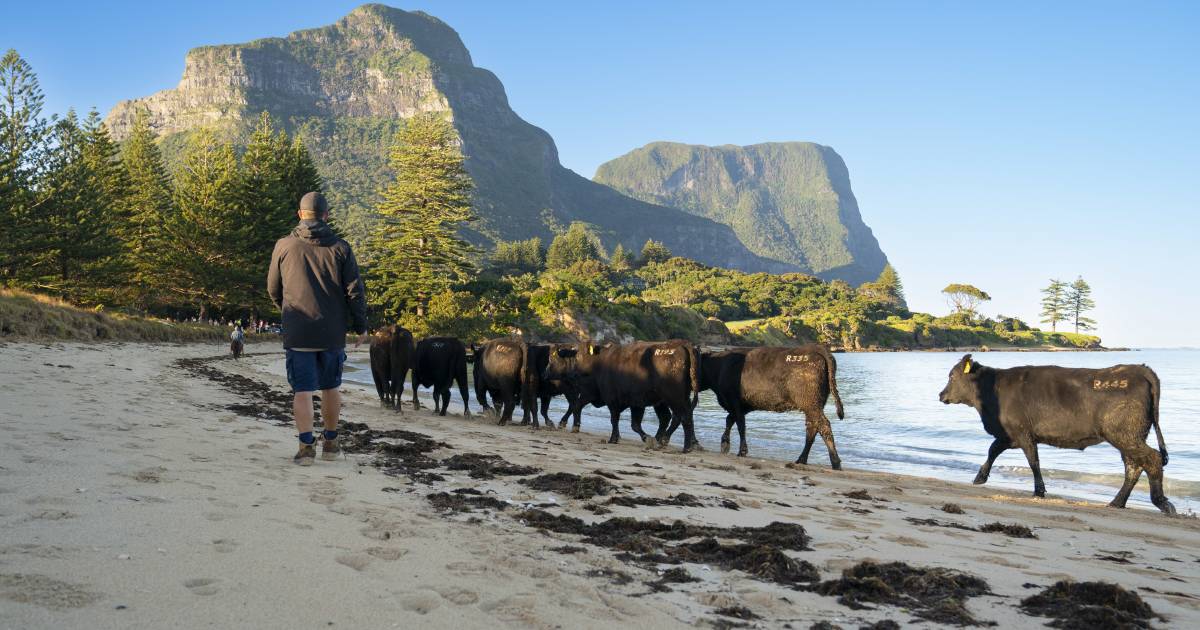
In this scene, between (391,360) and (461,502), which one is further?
(391,360)

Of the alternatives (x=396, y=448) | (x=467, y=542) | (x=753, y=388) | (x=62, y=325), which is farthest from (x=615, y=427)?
(x=62, y=325)

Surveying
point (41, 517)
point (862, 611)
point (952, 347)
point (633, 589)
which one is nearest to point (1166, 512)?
point (862, 611)

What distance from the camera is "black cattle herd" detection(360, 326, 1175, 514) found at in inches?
352

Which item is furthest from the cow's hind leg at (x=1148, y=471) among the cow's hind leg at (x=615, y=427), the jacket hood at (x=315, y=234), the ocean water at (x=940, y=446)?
the jacket hood at (x=315, y=234)

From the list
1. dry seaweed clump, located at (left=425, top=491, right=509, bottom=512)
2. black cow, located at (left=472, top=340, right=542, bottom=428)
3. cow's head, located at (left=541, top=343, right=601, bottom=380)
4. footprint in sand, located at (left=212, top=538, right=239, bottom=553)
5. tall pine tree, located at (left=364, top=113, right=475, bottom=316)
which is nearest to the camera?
footprint in sand, located at (left=212, top=538, right=239, bottom=553)

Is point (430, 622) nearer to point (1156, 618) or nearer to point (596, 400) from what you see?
point (1156, 618)

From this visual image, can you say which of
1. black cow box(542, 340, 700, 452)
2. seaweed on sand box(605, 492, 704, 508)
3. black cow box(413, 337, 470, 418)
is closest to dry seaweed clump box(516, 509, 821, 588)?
seaweed on sand box(605, 492, 704, 508)

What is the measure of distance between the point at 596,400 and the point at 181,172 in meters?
56.5

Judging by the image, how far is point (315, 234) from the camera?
20.7ft

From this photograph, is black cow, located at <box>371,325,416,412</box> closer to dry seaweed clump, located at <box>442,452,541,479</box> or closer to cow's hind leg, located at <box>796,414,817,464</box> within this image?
cow's hind leg, located at <box>796,414,817,464</box>

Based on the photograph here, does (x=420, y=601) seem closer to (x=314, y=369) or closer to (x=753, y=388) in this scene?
(x=314, y=369)

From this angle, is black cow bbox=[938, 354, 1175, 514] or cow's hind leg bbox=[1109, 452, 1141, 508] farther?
black cow bbox=[938, 354, 1175, 514]

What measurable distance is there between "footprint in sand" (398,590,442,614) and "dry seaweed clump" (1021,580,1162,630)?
262cm

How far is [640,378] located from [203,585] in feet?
36.3
